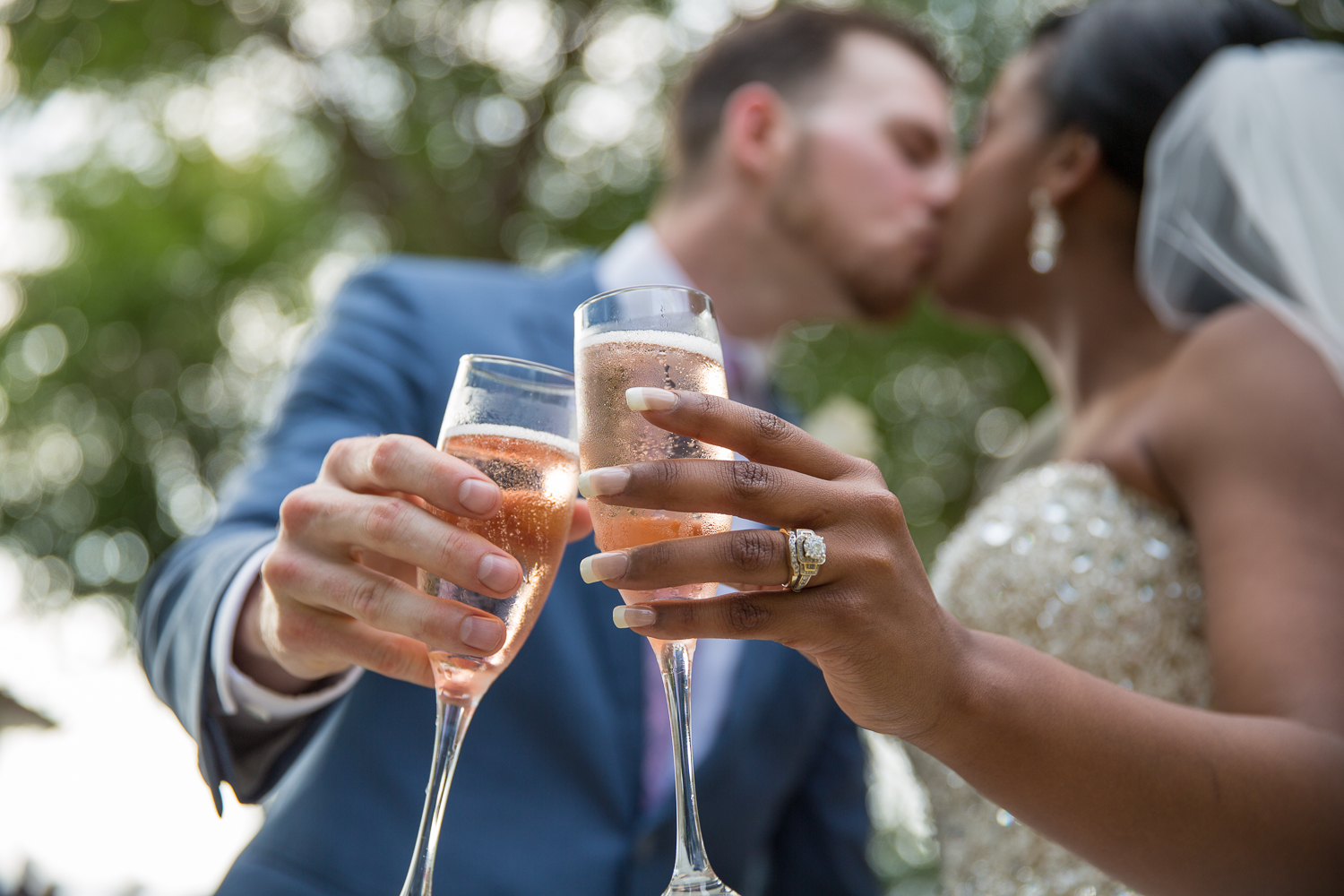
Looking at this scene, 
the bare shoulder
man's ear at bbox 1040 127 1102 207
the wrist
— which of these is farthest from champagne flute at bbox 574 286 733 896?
man's ear at bbox 1040 127 1102 207

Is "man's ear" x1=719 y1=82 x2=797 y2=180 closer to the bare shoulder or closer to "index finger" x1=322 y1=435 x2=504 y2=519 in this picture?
the bare shoulder

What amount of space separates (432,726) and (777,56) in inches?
140

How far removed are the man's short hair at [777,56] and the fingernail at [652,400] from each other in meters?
3.56

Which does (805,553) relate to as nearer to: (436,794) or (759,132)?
(436,794)

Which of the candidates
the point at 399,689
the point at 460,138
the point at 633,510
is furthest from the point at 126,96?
the point at 633,510

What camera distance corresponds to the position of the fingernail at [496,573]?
1.46 m

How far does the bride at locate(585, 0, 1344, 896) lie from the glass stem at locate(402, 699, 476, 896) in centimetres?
47

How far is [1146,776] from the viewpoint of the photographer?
1.69m

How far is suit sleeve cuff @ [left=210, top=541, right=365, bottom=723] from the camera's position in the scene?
2.00 meters

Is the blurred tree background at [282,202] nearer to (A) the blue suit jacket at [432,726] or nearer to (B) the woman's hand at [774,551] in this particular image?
(A) the blue suit jacket at [432,726]

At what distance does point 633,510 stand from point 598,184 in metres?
11.1

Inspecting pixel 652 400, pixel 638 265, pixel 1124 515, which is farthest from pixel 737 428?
pixel 638 265

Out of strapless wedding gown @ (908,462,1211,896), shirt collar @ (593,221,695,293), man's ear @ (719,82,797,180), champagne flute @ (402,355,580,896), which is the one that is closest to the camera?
champagne flute @ (402,355,580,896)

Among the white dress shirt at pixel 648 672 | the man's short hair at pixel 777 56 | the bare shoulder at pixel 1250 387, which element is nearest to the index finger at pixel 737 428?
the white dress shirt at pixel 648 672
